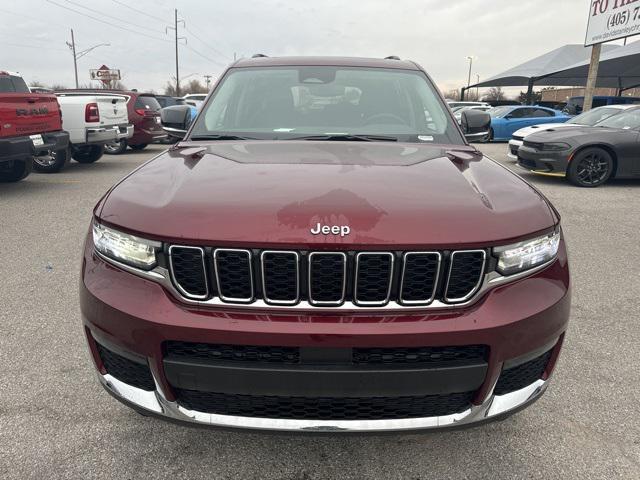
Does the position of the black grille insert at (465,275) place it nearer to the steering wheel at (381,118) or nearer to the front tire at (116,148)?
the steering wheel at (381,118)

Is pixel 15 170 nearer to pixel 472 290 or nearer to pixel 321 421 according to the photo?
pixel 321 421

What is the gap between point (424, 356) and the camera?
1.70 m

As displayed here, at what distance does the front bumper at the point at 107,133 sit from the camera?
400 inches

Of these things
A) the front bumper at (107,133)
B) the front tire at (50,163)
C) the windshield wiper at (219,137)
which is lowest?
the front tire at (50,163)

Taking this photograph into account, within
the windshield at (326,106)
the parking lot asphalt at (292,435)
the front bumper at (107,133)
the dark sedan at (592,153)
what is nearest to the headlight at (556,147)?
the dark sedan at (592,153)

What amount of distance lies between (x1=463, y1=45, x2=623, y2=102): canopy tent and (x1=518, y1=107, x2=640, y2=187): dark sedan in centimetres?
3213

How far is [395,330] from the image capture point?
1644mm

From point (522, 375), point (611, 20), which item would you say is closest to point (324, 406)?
point (522, 375)

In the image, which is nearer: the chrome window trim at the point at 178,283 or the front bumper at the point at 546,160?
the chrome window trim at the point at 178,283

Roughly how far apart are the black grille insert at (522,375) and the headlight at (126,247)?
1.34 m

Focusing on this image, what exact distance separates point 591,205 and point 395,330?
7.28 metres

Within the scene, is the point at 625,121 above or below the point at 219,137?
above

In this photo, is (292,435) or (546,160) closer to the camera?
(292,435)

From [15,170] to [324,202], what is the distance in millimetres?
9247
